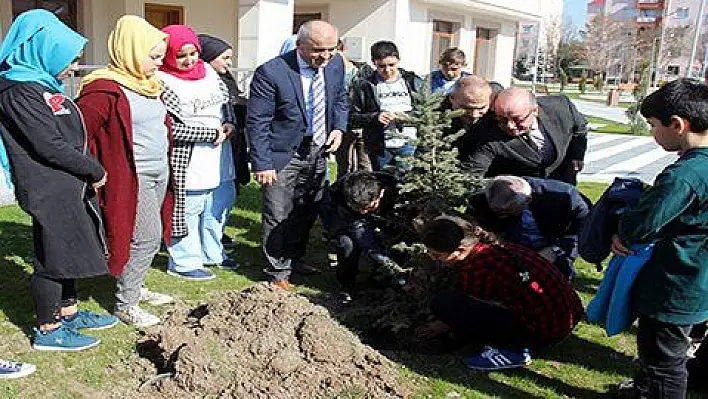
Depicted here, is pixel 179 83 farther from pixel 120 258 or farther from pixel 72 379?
pixel 72 379

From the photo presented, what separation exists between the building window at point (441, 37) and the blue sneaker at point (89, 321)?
51.4 ft

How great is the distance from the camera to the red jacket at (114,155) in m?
3.69

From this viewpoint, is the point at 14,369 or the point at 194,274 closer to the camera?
the point at 14,369

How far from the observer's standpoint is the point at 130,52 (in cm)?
375

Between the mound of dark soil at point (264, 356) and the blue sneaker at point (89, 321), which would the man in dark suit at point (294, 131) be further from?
the blue sneaker at point (89, 321)

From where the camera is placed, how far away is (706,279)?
2785 millimetres

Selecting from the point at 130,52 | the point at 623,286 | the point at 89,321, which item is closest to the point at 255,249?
the point at 89,321

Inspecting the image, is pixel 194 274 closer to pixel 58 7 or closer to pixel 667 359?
pixel 667 359

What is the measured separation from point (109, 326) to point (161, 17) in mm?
9728

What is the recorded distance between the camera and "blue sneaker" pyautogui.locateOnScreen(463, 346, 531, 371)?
147 inches

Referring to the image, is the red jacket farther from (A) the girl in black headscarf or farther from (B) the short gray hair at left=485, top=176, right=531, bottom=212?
(B) the short gray hair at left=485, top=176, right=531, bottom=212

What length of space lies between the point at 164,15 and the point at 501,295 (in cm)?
1071

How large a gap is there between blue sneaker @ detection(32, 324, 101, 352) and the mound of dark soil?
305mm

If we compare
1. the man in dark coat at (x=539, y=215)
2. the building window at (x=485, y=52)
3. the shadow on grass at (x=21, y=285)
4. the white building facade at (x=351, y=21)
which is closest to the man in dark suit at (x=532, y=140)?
the man in dark coat at (x=539, y=215)
